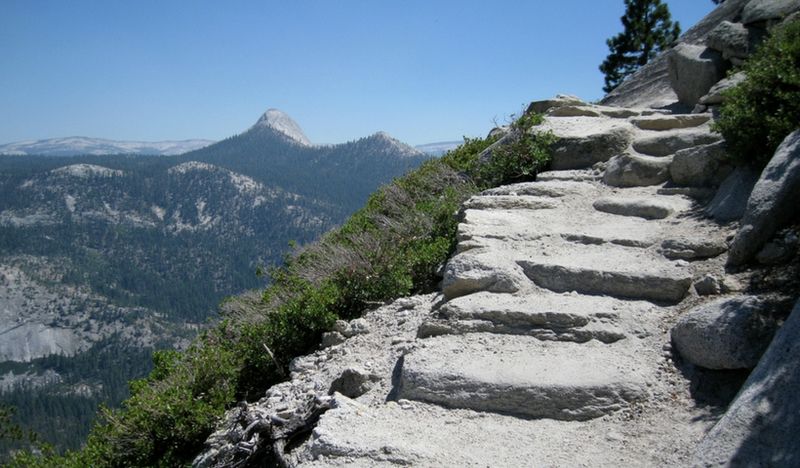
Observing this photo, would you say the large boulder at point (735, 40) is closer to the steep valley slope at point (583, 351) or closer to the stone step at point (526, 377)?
the steep valley slope at point (583, 351)

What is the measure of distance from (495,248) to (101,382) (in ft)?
505

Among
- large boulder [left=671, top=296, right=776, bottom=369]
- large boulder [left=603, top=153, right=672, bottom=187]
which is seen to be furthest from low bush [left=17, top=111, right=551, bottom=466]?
large boulder [left=671, top=296, right=776, bottom=369]

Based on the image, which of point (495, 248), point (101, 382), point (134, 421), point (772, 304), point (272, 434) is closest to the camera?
point (772, 304)

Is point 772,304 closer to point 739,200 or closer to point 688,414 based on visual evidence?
point 688,414

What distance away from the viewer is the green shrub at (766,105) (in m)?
6.60

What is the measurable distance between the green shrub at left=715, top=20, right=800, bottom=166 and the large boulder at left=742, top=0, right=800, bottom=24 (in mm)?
4236

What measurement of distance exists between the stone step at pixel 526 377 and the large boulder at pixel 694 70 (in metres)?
9.41

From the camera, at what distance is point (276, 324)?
25.3ft

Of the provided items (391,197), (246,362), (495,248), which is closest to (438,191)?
(391,197)

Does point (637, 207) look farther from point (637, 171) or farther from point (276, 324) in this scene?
point (276, 324)

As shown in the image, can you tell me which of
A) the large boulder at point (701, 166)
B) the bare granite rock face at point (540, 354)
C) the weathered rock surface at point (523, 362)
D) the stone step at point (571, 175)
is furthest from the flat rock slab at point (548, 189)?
the large boulder at point (701, 166)

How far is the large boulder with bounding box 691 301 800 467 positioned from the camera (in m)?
3.48

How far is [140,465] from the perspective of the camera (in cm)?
664

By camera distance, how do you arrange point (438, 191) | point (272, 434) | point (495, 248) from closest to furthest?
point (272, 434)
point (495, 248)
point (438, 191)
